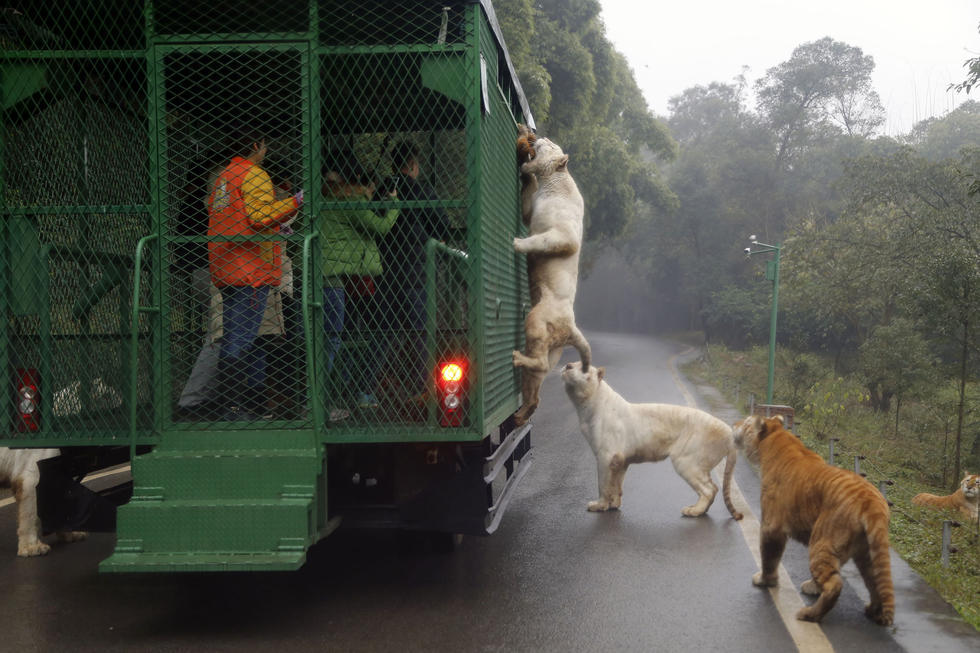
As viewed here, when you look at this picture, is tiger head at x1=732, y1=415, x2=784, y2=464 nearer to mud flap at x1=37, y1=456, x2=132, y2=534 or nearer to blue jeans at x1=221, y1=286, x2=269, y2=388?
blue jeans at x1=221, y1=286, x2=269, y2=388

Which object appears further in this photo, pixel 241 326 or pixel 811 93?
pixel 811 93

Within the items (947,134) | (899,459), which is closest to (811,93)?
(947,134)

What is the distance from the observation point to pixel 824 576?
4688 mm

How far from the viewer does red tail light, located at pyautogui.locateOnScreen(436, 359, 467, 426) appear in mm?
4914

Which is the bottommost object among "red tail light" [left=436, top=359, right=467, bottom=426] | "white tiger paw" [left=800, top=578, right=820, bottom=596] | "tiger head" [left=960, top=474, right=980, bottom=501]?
"tiger head" [left=960, top=474, right=980, bottom=501]

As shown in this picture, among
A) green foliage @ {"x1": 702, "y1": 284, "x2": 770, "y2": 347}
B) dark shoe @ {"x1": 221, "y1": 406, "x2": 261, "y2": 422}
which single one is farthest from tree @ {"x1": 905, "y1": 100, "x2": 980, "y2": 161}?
dark shoe @ {"x1": 221, "y1": 406, "x2": 261, "y2": 422}

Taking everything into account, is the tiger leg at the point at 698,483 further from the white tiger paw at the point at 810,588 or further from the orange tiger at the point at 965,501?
the orange tiger at the point at 965,501

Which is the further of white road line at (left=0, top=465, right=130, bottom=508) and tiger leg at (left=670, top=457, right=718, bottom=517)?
white road line at (left=0, top=465, right=130, bottom=508)

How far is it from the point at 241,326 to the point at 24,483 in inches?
86.5

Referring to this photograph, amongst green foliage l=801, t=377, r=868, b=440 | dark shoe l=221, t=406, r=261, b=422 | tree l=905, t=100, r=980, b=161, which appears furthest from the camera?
tree l=905, t=100, r=980, b=161

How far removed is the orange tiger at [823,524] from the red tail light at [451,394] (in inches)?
79.8

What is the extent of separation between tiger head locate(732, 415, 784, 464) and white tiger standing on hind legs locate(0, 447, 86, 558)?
15.3 feet

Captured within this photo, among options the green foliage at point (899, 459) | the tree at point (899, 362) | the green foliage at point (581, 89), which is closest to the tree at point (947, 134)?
the green foliage at point (581, 89)

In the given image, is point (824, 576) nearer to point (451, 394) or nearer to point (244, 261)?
point (451, 394)
